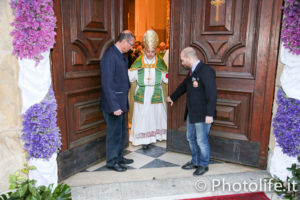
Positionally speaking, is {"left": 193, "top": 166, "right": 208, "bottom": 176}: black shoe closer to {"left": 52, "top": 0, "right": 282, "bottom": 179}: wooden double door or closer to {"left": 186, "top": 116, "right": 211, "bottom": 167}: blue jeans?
{"left": 186, "top": 116, "right": 211, "bottom": 167}: blue jeans

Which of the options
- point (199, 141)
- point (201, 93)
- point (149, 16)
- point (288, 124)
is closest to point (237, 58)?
point (201, 93)

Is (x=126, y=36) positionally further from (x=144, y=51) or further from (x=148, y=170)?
(x=148, y=170)

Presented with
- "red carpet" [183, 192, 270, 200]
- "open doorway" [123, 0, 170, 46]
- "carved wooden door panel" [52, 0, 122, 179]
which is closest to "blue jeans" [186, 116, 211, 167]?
"red carpet" [183, 192, 270, 200]

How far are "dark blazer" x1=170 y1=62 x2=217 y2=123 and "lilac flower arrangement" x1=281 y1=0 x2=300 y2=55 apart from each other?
0.77 meters

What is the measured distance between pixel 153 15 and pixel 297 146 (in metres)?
6.77

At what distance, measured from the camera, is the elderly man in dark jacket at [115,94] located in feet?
8.94

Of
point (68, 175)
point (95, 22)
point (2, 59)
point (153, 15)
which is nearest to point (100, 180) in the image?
point (68, 175)

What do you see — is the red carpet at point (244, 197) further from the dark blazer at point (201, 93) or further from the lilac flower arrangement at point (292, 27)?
the lilac flower arrangement at point (292, 27)

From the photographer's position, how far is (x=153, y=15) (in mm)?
8258

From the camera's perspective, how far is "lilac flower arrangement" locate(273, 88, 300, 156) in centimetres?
246

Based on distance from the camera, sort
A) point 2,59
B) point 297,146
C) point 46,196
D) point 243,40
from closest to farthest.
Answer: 1. point 46,196
2. point 2,59
3. point 297,146
4. point 243,40

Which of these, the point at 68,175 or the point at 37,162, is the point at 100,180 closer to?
the point at 68,175

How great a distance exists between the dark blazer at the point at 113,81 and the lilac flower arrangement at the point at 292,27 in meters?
1.72

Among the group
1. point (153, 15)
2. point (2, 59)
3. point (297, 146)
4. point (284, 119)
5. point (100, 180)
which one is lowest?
point (100, 180)
